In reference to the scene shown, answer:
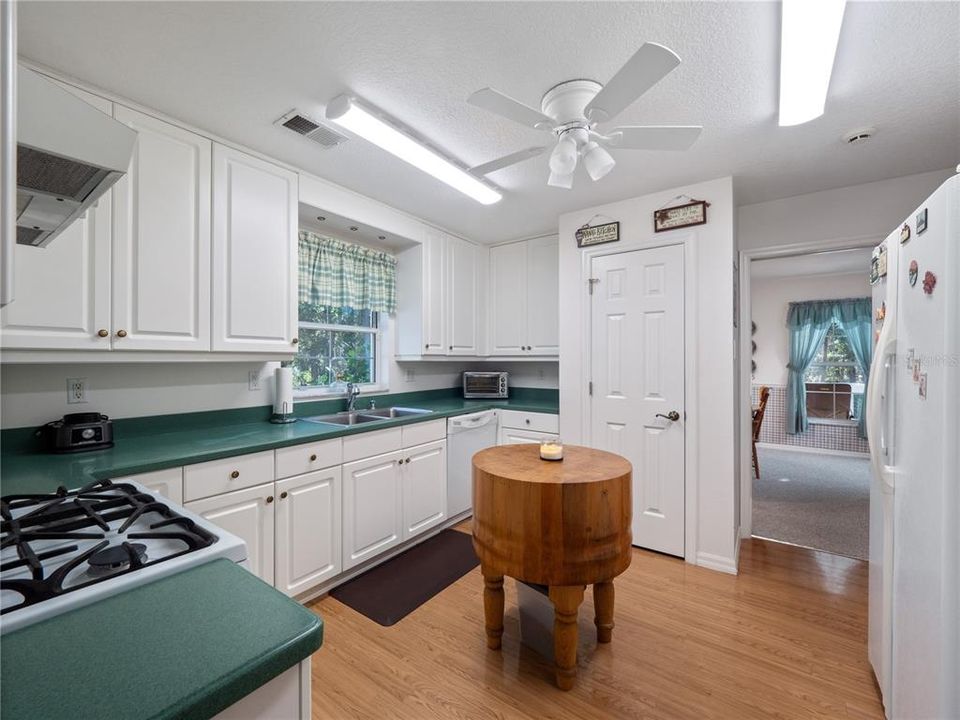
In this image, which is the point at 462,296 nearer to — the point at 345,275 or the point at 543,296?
the point at 543,296

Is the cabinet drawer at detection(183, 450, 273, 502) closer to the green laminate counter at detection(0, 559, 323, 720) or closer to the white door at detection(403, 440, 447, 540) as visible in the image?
the white door at detection(403, 440, 447, 540)

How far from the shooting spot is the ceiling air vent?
76.7 inches

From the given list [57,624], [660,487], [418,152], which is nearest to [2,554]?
[57,624]

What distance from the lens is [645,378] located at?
115 inches

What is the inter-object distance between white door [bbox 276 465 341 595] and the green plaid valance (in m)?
1.34

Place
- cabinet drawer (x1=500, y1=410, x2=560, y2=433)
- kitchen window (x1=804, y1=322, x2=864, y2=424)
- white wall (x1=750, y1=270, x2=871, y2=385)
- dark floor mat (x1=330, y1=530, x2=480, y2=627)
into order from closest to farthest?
dark floor mat (x1=330, y1=530, x2=480, y2=627) < cabinet drawer (x1=500, y1=410, x2=560, y2=433) < kitchen window (x1=804, y1=322, x2=864, y2=424) < white wall (x1=750, y1=270, x2=871, y2=385)

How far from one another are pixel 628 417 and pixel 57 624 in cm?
290

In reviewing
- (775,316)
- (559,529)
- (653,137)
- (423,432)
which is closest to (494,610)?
(559,529)

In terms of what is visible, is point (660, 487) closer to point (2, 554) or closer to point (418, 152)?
point (418, 152)

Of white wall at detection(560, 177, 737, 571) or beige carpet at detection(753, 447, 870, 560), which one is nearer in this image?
white wall at detection(560, 177, 737, 571)

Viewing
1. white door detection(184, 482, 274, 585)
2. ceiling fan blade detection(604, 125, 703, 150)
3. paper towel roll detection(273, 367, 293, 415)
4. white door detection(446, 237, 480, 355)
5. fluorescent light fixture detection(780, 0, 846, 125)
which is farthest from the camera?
white door detection(446, 237, 480, 355)

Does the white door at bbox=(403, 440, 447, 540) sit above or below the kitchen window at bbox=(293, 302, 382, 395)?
Answer: below

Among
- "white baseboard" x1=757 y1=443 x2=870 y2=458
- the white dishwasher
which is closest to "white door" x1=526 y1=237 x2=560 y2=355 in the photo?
the white dishwasher

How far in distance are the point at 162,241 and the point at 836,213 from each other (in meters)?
3.93
